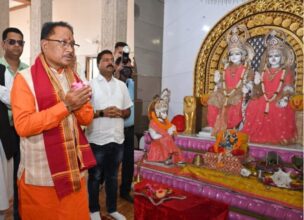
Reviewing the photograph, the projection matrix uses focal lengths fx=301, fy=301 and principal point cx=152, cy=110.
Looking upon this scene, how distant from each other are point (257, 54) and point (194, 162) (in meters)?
0.73

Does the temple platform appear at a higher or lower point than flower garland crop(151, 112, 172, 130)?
lower

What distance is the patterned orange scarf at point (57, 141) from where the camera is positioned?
5.34 ft

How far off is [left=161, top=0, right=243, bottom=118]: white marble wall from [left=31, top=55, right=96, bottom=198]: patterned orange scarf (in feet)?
2.16

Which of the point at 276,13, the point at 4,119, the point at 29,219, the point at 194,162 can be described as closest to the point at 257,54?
the point at 276,13

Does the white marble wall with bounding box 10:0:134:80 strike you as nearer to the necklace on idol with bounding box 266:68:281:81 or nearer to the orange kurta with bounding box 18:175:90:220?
the orange kurta with bounding box 18:175:90:220

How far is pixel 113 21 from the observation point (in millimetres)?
3287

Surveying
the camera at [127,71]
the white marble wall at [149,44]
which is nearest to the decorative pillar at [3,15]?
the camera at [127,71]

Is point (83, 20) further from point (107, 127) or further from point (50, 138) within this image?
point (50, 138)

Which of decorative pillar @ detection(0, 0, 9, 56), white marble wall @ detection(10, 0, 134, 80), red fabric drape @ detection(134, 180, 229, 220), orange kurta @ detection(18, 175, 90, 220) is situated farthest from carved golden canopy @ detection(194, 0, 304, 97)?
white marble wall @ detection(10, 0, 134, 80)

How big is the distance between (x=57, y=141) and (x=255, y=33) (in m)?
1.21

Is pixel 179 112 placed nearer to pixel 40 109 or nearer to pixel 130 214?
pixel 40 109

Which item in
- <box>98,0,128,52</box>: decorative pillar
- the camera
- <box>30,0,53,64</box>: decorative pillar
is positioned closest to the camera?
the camera

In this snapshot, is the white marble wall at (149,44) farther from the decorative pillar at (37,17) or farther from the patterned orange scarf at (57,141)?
the decorative pillar at (37,17)

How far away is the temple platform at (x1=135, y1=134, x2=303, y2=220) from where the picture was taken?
1450 millimetres
